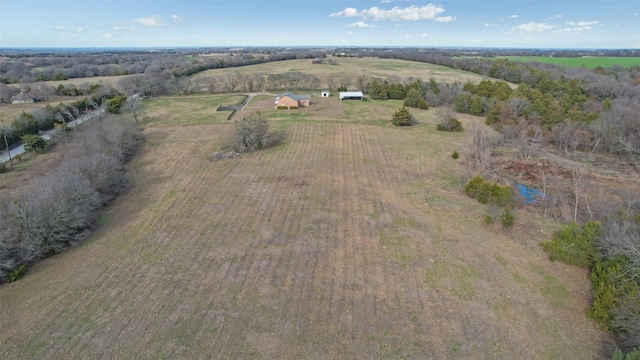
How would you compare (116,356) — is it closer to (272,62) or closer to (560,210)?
(560,210)

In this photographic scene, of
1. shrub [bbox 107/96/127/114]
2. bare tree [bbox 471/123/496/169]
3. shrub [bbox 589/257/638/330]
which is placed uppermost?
shrub [bbox 107/96/127/114]

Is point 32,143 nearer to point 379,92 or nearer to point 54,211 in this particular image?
point 54,211

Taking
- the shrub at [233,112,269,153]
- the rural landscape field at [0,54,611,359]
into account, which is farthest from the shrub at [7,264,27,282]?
the shrub at [233,112,269,153]

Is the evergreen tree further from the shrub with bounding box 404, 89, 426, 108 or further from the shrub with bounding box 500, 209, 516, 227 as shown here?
the shrub with bounding box 500, 209, 516, 227

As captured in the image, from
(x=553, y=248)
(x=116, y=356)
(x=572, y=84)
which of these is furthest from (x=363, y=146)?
(x=572, y=84)

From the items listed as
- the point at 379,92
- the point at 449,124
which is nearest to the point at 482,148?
the point at 449,124
